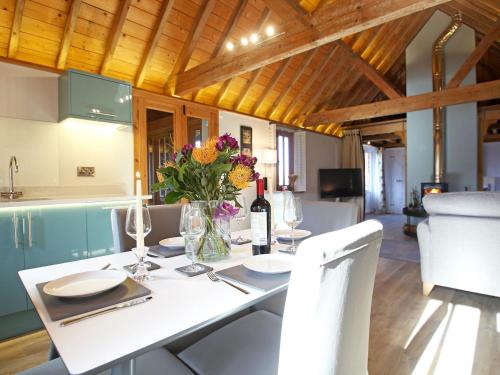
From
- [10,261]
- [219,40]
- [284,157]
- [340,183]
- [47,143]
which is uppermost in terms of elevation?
[219,40]

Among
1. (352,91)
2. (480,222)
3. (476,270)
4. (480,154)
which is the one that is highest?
(352,91)

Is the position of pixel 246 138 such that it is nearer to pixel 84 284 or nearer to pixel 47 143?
pixel 47 143

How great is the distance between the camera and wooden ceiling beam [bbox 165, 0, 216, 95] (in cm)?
354

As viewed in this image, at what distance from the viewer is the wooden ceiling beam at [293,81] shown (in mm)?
5094

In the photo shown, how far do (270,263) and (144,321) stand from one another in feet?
1.72

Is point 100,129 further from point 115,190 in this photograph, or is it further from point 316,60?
point 316,60

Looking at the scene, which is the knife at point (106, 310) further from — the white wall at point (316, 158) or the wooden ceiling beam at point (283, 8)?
the white wall at point (316, 158)

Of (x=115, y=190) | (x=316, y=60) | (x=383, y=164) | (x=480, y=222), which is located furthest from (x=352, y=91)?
(x=115, y=190)

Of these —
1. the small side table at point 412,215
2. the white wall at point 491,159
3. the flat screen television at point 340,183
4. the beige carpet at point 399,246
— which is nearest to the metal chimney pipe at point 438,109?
the small side table at point 412,215

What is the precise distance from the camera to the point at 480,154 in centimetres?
614

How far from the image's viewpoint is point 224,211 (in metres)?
1.17

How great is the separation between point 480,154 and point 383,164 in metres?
3.68

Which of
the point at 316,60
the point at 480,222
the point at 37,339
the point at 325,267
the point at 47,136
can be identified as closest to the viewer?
the point at 325,267

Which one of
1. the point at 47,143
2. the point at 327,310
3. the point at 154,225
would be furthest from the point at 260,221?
the point at 47,143
